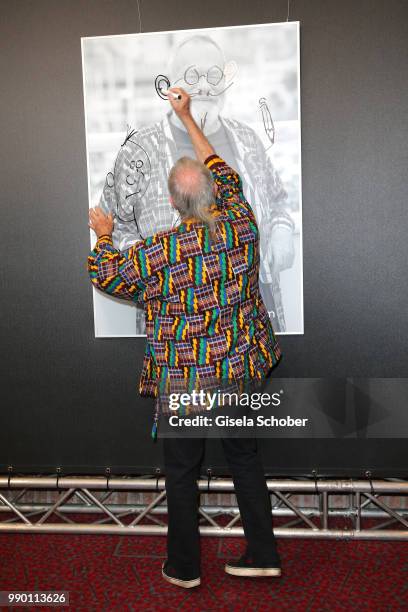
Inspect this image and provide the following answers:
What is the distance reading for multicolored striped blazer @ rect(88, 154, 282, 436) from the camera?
2.11 metres

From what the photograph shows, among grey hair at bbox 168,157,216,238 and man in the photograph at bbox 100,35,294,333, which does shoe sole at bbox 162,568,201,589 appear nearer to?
man in the photograph at bbox 100,35,294,333

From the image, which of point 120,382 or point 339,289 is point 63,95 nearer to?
point 120,382

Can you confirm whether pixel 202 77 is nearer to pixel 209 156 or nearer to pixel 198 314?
pixel 209 156

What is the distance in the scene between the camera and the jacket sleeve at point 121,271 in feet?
7.02

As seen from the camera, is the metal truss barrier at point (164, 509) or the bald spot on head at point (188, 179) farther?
the metal truss barrier at point (164, 509)

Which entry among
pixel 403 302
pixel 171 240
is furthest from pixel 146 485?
pixel 403 302

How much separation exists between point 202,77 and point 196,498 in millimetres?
1704

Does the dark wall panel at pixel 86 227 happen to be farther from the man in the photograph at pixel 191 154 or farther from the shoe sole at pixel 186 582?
the shoe sole at pixel 186 582

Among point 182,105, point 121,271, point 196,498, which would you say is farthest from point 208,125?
point 196,498

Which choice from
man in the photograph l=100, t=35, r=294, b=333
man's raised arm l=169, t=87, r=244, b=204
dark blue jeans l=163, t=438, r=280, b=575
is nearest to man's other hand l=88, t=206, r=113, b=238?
man in the photograph l=100, t=35, r=294, b=333

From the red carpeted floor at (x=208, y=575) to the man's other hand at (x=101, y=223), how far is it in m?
1.34

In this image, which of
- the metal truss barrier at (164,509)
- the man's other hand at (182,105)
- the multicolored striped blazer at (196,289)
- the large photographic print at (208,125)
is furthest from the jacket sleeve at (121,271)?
the metal truss barrier at (164,509)

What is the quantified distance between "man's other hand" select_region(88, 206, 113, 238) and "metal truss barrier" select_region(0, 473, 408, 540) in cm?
112

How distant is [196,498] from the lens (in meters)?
2.29
